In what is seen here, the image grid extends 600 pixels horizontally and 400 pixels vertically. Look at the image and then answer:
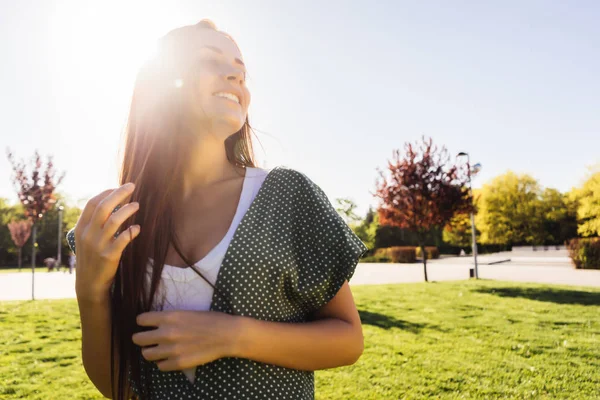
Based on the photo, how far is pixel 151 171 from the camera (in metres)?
1.30

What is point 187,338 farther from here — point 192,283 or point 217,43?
point 217,43

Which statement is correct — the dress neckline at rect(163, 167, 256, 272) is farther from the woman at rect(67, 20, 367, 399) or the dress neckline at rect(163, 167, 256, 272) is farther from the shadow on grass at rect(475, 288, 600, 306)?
the shadow on grass at rect(475, 288, 600, 306)

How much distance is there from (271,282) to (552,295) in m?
13.1

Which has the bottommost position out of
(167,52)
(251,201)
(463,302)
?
(463,302)

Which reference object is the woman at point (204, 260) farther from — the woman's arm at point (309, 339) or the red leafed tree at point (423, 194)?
the red leafed tree at point (423, 194)

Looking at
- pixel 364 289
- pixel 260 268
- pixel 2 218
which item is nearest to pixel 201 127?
pixel 260 268

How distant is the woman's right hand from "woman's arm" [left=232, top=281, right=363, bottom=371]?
34 centimetres

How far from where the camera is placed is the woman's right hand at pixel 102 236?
3.15 ft

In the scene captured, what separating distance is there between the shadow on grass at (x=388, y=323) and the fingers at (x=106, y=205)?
743 centimetres

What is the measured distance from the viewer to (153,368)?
3.65ft

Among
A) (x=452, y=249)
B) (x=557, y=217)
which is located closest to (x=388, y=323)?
(x=557, y=217)

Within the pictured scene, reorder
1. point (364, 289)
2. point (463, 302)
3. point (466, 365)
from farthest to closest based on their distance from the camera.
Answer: point (364, 289), point (463, 302), point (466, 365)

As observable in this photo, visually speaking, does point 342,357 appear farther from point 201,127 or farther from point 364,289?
Result: point 364,289

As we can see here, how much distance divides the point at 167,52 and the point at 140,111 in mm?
212
